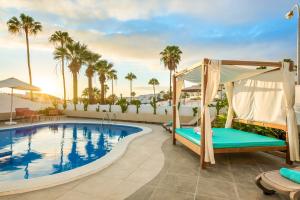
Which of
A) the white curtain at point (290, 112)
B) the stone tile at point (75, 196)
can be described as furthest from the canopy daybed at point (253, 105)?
the stone tile at point (75, 196)

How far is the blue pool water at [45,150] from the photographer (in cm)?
545

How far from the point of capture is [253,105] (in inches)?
277

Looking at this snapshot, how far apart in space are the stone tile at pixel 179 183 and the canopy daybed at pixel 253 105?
2.72 ft

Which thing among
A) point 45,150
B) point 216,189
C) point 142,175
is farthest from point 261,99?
Result: point 45,150

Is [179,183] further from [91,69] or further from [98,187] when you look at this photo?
[91,69]

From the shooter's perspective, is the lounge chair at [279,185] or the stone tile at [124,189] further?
the stone tile at [124,189]

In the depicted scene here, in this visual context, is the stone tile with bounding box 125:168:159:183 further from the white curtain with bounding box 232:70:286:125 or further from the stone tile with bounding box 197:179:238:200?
the white curtain with bounding box 232:70:286:125

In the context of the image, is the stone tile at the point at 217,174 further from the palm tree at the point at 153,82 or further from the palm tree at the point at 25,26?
the palm tree at the point at 153,82

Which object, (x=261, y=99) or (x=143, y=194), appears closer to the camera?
(x=143, y=194)

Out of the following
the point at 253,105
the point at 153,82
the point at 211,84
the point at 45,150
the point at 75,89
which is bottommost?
the point at 45,150

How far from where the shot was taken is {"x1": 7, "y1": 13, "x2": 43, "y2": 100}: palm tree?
1975 centimetres

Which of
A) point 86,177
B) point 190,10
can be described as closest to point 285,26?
point 190,10

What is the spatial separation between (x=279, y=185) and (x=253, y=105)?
462 centimetres

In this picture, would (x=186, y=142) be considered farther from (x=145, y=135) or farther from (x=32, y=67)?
(x=32, y=67)
